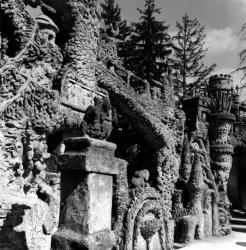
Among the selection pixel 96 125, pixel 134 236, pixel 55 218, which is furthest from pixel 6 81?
pixel 134 236

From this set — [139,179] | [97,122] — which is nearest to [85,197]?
[97,122]

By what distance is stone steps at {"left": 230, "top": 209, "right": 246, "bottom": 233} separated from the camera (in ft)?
53.1

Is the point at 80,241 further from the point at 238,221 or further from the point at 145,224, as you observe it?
the point at 238,221

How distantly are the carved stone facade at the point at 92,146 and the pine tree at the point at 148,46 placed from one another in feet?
18.4

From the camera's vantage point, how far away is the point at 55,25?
11.8 meters

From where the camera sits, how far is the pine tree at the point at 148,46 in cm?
2261

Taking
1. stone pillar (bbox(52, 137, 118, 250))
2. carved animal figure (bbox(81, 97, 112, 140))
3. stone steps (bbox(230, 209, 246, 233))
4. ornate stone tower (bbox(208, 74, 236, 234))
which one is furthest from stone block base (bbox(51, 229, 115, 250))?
ornate stone tower (bbox(208, 74, 236, 234))

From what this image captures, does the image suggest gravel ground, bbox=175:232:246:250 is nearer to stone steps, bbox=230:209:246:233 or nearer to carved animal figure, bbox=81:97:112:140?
stone steps, bbox=230:209:246:233

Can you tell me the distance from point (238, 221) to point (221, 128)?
4.87 metres

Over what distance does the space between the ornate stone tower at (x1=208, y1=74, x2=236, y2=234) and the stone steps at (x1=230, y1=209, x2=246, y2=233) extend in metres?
1.79

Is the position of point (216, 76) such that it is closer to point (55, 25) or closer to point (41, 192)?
point (55, 25)

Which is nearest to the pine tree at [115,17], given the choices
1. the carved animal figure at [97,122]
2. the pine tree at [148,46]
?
the pine tree at [148,46]

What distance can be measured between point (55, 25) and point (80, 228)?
9062 millimetres

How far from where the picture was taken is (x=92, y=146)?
4309mm
